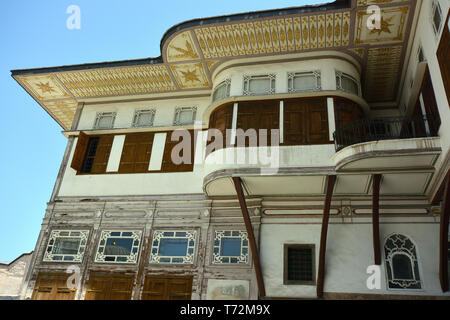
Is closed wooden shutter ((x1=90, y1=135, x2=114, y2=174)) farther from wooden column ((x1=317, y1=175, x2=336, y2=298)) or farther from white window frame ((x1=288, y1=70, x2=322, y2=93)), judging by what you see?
wooden column ((x1=317, y1=175, x2=336, y2=298))

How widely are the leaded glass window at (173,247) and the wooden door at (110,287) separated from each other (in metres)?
0.78

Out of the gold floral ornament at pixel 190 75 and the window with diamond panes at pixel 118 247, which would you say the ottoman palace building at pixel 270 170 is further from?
the gold floral ornament at pixel 190 75

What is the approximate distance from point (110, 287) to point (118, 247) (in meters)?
0.96

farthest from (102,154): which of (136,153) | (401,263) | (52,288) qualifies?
(401,263)

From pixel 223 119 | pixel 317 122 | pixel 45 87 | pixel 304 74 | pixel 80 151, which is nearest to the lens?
pixel 317 122

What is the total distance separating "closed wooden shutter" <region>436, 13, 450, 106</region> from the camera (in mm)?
6332

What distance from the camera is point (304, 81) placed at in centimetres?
→ 942

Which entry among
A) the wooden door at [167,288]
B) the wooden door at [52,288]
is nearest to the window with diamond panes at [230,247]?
the wooden door at [167,288]

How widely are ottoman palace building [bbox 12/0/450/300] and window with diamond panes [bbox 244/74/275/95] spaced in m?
0.04

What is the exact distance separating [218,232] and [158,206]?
173 cm

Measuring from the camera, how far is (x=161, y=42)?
387 inches

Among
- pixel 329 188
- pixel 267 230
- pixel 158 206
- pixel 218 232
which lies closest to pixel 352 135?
pixel 329 188

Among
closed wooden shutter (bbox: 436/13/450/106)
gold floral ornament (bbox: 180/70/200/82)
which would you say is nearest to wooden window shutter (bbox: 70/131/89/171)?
gold floral ornament (bbox: 180/70/200/82)

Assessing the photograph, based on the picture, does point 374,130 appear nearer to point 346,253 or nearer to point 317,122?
point 317,122
